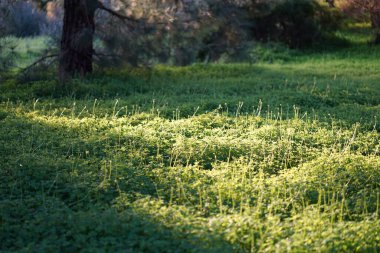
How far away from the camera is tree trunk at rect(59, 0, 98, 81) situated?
1099cm

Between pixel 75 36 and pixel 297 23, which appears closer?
pixel 75 36

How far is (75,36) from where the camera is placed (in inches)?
432

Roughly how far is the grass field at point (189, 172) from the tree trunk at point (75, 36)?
1.11 meters

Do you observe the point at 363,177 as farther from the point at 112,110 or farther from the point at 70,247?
the point at 112,110

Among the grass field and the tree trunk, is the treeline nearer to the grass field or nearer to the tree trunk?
the tree trunk

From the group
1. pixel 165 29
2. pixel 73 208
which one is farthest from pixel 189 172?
pixel 165 29

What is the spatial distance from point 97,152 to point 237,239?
8.27ft

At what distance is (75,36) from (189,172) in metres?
6.06

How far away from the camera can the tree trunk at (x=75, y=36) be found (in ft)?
36.1

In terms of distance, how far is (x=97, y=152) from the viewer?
632 cm

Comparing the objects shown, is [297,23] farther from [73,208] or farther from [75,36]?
[73,208]

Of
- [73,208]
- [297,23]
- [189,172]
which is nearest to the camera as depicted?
[73,208]

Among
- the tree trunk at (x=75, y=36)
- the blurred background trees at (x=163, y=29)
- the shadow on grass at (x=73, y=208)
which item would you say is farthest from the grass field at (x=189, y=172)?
the blurred background trees at (x=163, y=29)

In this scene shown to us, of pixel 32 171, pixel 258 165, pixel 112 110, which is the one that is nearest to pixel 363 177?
pixel 258 165
